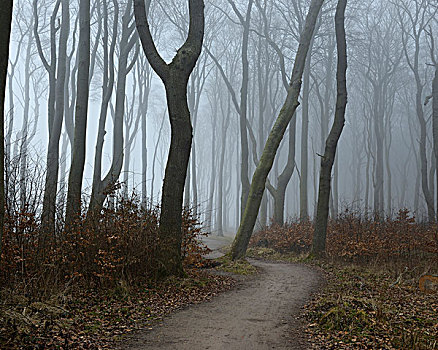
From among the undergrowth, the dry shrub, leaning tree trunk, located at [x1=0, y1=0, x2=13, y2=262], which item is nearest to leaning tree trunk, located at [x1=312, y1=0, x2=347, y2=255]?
the dry shrub

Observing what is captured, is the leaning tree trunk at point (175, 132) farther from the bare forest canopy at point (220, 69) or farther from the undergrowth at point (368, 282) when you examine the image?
the undergrowth at point (368, 282)

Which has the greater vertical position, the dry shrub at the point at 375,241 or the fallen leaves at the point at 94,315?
the dry shrub at the point at 375,241

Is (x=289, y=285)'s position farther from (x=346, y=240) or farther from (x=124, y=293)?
(x=346, y=240)

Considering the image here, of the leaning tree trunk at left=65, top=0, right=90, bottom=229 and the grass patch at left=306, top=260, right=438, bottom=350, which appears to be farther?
the leaning tree trunk at left=65, top=0, right=90, bottom=229

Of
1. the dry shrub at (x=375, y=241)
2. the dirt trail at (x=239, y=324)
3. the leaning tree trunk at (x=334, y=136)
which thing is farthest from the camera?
the leaning tree trunk at (x=334, y=136)

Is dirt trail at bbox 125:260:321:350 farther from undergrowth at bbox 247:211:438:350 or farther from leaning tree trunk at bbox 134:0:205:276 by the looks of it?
leaning tree trunk at bbox 134:0:205:276

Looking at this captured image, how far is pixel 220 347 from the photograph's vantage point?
454cm

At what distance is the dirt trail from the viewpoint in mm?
4684

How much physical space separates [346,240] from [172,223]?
6.64 m

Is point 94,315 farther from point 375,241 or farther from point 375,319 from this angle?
point 375,241

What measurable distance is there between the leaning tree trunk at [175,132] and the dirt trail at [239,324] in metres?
1.41

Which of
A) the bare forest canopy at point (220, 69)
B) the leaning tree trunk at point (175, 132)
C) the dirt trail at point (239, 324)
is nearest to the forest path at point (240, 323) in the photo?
the dirt trail at point (239, 324)

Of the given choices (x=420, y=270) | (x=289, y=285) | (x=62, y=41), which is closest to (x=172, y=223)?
(x=289, y=285)

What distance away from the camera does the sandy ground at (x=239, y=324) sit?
4.68m
